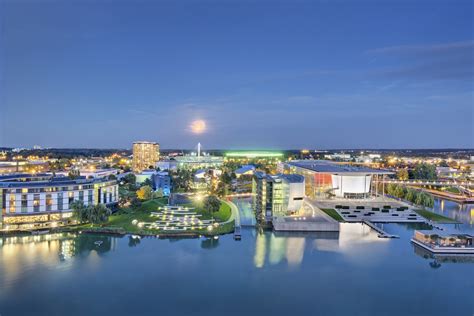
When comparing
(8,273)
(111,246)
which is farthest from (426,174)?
(8,273)

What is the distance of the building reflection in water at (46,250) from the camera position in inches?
341

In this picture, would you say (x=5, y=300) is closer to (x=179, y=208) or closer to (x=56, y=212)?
(x=56, y=212)

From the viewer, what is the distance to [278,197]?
43.3ft

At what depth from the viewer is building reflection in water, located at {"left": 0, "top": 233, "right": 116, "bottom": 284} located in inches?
341

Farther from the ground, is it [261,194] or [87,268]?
[261,194]

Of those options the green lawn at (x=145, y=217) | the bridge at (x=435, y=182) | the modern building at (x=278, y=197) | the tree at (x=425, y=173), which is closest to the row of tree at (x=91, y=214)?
the green lawn at (x=145, y=217)

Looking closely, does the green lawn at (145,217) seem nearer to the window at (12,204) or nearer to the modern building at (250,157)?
the window at (12,204)

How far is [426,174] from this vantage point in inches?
1015

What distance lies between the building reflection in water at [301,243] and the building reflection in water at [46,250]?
4.44 metres

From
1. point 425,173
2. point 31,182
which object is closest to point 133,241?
point 31,182

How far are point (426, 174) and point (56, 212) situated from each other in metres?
24.2

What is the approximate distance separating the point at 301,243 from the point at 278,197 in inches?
101

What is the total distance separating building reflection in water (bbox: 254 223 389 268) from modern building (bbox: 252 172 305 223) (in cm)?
135

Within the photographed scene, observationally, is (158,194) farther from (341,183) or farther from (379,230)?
(379,230)
